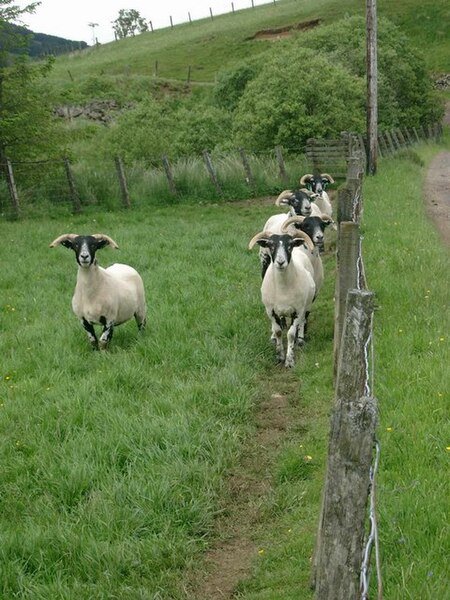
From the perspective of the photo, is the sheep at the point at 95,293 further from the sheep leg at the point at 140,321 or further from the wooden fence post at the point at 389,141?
the wooden fence post at the point at 389,141

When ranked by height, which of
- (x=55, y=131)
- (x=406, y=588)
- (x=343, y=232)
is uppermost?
(x=55, y=131)

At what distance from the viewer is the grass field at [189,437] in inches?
161

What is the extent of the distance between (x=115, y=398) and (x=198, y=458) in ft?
4.87

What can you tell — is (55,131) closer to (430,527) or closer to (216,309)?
(216,309)

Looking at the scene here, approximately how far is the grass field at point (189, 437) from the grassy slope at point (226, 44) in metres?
55.9

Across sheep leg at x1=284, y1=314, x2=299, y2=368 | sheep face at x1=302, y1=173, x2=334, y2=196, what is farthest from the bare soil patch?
sheep face at x1=302, y1=173, x2=334, y2=196

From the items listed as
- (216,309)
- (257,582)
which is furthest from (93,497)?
(216,309)

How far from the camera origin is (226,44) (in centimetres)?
7619

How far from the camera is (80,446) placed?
5527 mm

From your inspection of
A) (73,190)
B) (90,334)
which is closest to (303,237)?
(90,334)

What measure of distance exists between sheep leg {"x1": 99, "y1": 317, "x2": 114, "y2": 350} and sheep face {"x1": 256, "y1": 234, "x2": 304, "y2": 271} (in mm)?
2159

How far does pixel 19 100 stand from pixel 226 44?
196 feet

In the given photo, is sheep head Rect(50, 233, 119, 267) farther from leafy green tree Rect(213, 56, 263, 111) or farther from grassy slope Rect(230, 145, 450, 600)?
leafy green tree Rect(213, 56, 263, 111)

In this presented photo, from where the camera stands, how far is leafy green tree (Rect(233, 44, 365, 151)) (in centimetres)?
2642
